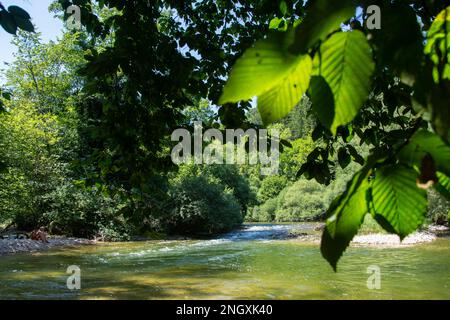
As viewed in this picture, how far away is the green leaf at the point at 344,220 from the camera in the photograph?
0.54 metres

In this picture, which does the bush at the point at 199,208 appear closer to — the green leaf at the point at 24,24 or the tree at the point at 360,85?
the green leaf at the point at 24,24

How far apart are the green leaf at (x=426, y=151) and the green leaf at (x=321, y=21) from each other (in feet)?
0.53

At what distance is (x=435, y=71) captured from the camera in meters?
0.52

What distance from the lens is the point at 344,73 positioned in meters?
0.49

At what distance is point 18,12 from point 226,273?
35.6 ft

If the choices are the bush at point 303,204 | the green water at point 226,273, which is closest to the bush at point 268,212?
the bush at point 303,204

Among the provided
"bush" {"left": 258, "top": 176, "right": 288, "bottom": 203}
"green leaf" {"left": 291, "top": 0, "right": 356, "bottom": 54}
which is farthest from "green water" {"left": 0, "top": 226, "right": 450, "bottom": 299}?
"bush" {"left": 258, "top": 176, "right": 288, "bottom": 203}

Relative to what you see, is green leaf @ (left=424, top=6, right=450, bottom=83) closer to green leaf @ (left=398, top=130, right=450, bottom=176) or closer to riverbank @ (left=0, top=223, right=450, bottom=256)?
green leaf @ (left=398, top=130, right=450, bottom=176)

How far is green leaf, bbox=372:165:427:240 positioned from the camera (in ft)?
1.76

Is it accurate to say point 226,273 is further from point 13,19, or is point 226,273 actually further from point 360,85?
point 360,85

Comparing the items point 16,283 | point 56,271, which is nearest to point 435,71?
point 16,283

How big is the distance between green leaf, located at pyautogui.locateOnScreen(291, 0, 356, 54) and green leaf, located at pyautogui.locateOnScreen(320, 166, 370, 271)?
7.4 inches

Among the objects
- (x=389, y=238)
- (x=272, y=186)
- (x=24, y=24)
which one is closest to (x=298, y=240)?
(x=389, y=238)
